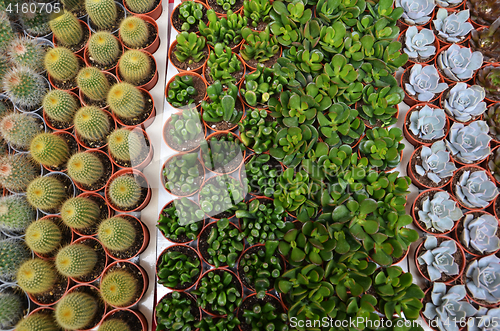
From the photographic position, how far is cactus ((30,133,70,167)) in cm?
172

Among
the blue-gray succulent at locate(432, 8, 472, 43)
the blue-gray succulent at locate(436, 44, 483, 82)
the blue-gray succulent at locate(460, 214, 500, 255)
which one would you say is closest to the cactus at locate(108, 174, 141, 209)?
the blue-gray succulent at locate(460, 214, 500, 255)

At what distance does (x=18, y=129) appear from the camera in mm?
1868

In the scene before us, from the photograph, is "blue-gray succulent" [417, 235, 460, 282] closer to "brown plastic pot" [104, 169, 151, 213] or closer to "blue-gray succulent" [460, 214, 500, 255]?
"blue-gray succulent" [460, 214, 500, 255]

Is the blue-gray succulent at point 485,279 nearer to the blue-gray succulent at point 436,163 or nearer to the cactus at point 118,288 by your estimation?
the blue-gray succulent at point 436,163

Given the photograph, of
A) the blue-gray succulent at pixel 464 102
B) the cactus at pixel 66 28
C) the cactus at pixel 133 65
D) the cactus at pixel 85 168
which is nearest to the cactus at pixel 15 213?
the cactus at pixel 85 168

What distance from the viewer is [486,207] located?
5.96 feet

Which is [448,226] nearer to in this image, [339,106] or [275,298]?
[339,106]

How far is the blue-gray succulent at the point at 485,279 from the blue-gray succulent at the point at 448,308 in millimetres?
100

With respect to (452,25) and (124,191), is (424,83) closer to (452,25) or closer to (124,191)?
(452,25)

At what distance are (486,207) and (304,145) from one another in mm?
1363

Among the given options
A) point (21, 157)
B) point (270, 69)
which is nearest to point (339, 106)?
point (270, 69)

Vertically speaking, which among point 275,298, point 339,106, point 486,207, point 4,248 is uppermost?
point 339,106

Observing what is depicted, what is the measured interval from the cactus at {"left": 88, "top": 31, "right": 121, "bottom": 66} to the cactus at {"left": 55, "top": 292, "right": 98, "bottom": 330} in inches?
64.9

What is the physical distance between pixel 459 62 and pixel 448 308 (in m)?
1.71
